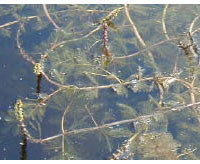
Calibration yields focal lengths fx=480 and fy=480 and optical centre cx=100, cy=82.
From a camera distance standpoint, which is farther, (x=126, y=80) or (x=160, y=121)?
(x=126, y=80)

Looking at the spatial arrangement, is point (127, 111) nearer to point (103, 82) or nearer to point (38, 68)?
point (103, 82)

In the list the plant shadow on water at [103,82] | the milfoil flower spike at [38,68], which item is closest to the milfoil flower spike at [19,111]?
the plant shadow on water at [103,82]

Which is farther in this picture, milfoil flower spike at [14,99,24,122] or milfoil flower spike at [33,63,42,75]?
milfoil flower spike at [33,63,42,75]

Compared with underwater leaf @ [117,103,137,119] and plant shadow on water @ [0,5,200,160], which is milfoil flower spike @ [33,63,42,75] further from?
underwater leaf @ [117,103,137,119]

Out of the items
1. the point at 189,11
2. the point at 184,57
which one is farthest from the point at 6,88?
the point at 189,11

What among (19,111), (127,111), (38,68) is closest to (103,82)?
(127,111)

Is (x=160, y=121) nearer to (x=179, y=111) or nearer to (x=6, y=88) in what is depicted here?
(x=179, y=111)

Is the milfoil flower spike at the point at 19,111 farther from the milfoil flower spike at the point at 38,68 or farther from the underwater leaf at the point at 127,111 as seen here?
the underwater leaf at the point at 127,111

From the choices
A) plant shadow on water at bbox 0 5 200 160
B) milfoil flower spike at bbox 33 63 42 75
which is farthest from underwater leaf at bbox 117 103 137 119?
milfoil flower spike at bbox 33 63 42 75

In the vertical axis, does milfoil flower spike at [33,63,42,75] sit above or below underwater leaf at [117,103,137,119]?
above
